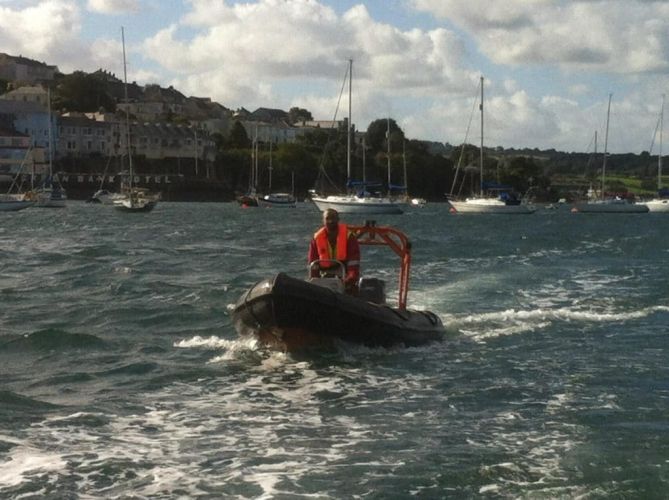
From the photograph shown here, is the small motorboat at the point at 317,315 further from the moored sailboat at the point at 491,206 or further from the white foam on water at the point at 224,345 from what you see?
the moored sailboat at the point at 491,206

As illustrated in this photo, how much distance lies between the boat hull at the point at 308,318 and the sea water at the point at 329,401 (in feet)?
0.99

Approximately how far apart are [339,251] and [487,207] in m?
90.1

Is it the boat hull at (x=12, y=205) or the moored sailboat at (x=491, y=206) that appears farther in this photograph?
the moored sailboat at (x=491, y=206)

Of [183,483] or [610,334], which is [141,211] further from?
[183,483]

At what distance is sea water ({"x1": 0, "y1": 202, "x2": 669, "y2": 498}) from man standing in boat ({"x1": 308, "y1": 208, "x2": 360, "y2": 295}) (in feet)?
3.70

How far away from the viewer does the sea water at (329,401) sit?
10227 mm

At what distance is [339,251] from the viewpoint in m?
16.8

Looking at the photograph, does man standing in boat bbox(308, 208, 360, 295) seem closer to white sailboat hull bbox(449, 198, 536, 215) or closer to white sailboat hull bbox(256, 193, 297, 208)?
white sailboat hull bbox(449, 198, 536, 215)

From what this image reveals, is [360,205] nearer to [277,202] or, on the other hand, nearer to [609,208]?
[277,202]

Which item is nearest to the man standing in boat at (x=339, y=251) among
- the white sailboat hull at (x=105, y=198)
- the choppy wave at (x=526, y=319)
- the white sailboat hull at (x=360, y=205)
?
the choppy wave at (x=526, y=319)

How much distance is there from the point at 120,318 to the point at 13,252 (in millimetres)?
20622

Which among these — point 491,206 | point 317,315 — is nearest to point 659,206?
point 491,206

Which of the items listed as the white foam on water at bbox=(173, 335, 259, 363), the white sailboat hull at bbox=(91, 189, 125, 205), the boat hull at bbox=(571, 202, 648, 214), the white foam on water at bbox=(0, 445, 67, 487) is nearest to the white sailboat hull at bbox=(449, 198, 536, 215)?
→ the boat hull at bbox=(571, 202, 648, 214)

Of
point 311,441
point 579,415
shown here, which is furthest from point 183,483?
point 579,415
